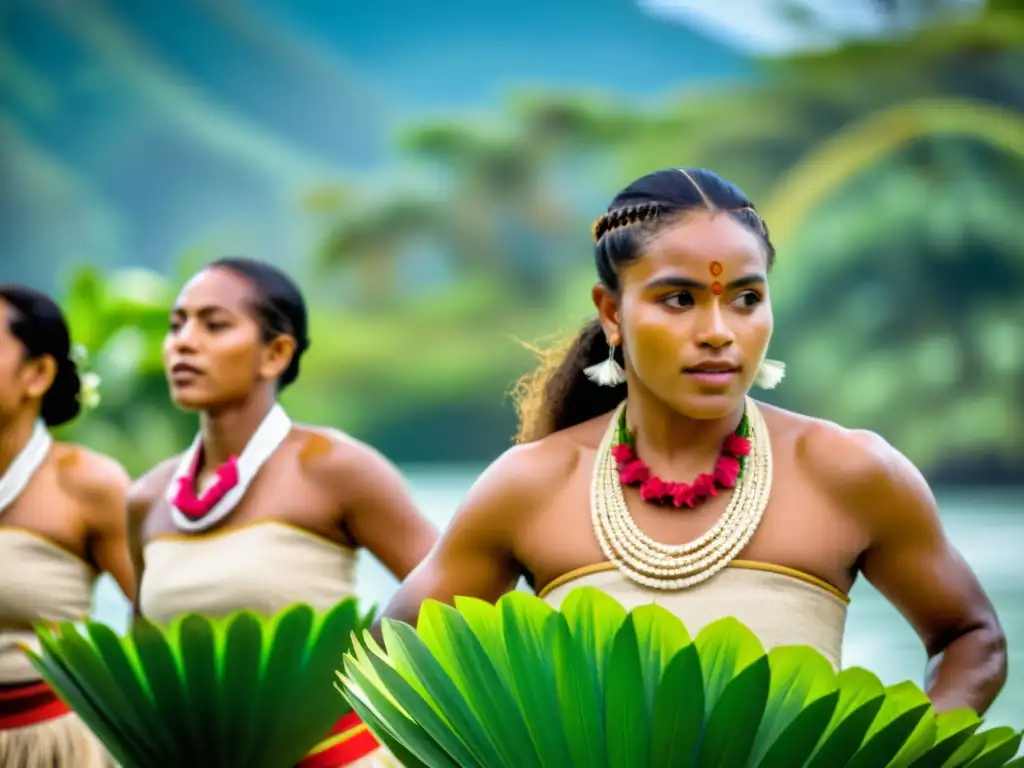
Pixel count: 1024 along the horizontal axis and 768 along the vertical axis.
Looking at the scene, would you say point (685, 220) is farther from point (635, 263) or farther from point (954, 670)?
point (954, 670)

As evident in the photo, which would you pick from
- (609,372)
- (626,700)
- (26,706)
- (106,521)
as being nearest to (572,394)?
(609,372)

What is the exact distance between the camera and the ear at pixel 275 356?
111 inches

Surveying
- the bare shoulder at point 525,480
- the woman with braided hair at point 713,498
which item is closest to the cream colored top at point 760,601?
the woman with braided hair at point 713,498

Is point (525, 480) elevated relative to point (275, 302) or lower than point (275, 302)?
lower

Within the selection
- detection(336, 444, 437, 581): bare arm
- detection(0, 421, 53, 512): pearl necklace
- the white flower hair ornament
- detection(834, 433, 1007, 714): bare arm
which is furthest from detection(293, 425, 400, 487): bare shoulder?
detection(834, 433, 1007, 714): bare arm

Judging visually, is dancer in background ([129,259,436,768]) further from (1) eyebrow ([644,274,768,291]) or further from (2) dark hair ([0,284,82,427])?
(1) eyebrow ([644,274,768,291])

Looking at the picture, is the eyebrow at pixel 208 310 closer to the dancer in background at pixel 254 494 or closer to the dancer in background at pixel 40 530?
the dancer in background at pixel 254 494

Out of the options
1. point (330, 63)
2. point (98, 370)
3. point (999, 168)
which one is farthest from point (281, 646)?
point (330, 63)

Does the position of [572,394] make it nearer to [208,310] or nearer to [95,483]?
[208,310]

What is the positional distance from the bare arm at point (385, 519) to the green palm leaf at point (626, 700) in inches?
40.8

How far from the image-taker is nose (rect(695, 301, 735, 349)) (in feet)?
5.53

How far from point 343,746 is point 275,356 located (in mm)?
672

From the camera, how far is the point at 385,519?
2.63 meters

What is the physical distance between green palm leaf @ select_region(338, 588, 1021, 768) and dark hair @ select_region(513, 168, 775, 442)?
423 mm
